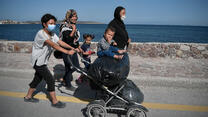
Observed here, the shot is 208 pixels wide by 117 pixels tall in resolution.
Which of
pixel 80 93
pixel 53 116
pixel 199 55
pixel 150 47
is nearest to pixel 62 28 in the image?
pixel 80 93

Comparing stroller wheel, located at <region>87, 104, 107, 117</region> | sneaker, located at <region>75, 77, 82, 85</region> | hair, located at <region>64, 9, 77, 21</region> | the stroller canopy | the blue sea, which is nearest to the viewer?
the stroller canopy

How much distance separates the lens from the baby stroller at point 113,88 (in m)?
2.61

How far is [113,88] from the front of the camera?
9.40 ft

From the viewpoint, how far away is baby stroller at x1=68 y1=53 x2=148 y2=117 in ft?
8.55

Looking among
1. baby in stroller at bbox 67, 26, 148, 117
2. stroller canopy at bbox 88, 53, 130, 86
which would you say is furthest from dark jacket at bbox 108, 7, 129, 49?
stroller canopy at bbox 88, 53, 130, 86

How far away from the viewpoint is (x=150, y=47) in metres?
6.81

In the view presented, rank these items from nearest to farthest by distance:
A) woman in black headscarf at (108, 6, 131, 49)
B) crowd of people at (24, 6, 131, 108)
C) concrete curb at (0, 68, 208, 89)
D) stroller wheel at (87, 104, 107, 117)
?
stroller wheel at (87, 104, 107, 117) → crowd of people at (24, 6, 131, 108) → woman in black headscarf at (108, 6, 131, 49) → concrete curb at (0, 68, 208, 89)

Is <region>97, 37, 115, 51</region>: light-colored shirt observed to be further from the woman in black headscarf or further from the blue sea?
the blue sea

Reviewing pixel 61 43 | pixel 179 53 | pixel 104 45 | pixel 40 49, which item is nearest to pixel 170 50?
pixel 179 53

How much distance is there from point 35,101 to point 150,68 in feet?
11.0

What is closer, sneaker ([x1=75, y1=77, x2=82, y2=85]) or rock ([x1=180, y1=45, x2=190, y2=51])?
sneaker ([x1=75, y1=77, x2=82, y2=85])

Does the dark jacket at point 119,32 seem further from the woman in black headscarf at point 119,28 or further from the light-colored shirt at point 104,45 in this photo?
the light-colored shirt at point 104,45

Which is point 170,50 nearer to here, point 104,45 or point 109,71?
point 104,45

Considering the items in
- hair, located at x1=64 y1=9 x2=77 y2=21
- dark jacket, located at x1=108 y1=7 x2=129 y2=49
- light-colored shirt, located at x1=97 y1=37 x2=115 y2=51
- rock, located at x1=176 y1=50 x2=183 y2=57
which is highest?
hair, located at x1=64 y1=9 x2=77 y2=21
